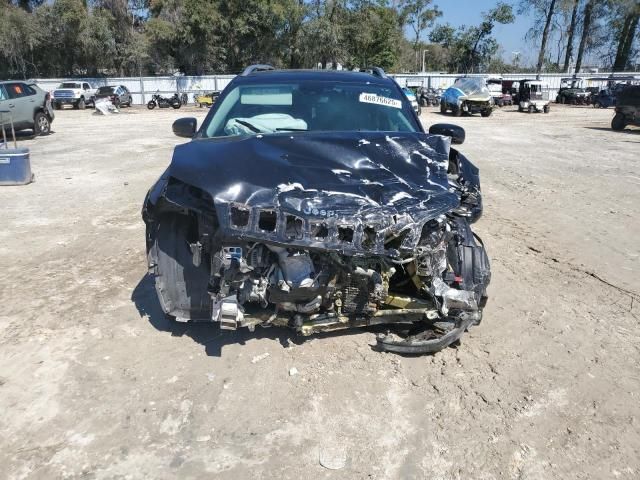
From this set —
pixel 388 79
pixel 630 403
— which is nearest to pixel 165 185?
pixel 388 79

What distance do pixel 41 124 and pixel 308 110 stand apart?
15.5 m

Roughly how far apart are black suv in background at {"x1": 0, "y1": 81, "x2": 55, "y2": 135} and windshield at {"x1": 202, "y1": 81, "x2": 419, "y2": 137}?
42.5ft

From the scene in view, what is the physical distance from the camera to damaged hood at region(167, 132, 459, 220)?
2854 mm

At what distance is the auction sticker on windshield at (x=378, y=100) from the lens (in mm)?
4363

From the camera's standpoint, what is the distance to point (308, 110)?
4238mm

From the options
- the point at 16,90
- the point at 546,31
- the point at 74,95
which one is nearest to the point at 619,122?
the point at 16,90

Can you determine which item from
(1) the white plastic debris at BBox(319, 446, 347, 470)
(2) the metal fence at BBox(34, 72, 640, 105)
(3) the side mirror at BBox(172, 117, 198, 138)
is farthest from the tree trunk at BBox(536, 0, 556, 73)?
(1) the white plastic debris at BBox(319, 446, 347, 470)

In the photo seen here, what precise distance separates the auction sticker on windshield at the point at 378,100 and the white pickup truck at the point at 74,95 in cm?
3281

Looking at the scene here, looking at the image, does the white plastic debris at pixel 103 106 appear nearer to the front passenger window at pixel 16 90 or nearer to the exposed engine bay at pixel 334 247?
the front passenger window at pixel 16 90

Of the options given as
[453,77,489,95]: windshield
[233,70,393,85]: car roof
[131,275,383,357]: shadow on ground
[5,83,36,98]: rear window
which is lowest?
[131,275,383,357]: shadow on ground

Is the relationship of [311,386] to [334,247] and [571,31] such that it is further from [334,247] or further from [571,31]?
[571,31]

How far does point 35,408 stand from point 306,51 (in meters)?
43.9

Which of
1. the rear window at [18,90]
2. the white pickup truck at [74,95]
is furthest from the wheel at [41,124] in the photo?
the white pickup truck at [74,95]

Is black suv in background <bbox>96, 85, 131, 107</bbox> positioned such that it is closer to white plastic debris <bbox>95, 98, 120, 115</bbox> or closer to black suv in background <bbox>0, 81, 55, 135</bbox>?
white plastic debris <bbox>95, 98, 120, 115</bbox>
